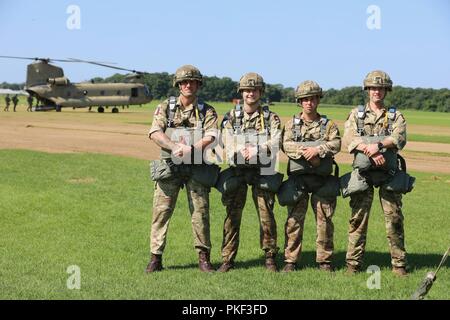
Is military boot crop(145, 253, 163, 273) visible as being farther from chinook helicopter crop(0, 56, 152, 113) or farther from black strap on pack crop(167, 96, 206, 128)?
chinook helicopter crop(0, 56, 152, 113)

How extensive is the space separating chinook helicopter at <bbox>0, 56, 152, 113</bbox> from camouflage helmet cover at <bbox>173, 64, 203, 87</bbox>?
48.9 m

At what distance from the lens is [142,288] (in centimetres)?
671

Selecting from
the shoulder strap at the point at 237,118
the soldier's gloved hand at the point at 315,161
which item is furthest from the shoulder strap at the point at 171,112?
the soldier's gloved hand at the point at 315,161

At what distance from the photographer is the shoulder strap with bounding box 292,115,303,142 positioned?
738 cm

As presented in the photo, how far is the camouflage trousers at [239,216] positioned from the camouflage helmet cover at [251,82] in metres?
1.28

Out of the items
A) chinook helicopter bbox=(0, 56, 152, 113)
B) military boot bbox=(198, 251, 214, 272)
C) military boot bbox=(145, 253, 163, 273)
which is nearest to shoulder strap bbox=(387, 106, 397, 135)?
military boot bbox=(198, 251, 214, 272)

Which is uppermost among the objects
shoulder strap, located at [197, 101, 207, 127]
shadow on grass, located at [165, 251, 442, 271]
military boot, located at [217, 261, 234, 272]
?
shoulder strap, located at [197, 101, 207, 127]

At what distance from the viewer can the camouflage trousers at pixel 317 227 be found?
24.7ft

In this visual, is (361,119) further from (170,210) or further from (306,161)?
(170,210)

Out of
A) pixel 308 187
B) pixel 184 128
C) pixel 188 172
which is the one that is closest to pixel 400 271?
pixel 308 187

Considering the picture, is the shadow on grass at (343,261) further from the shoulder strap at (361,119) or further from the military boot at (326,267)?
the shoulder strap at (361,119)
